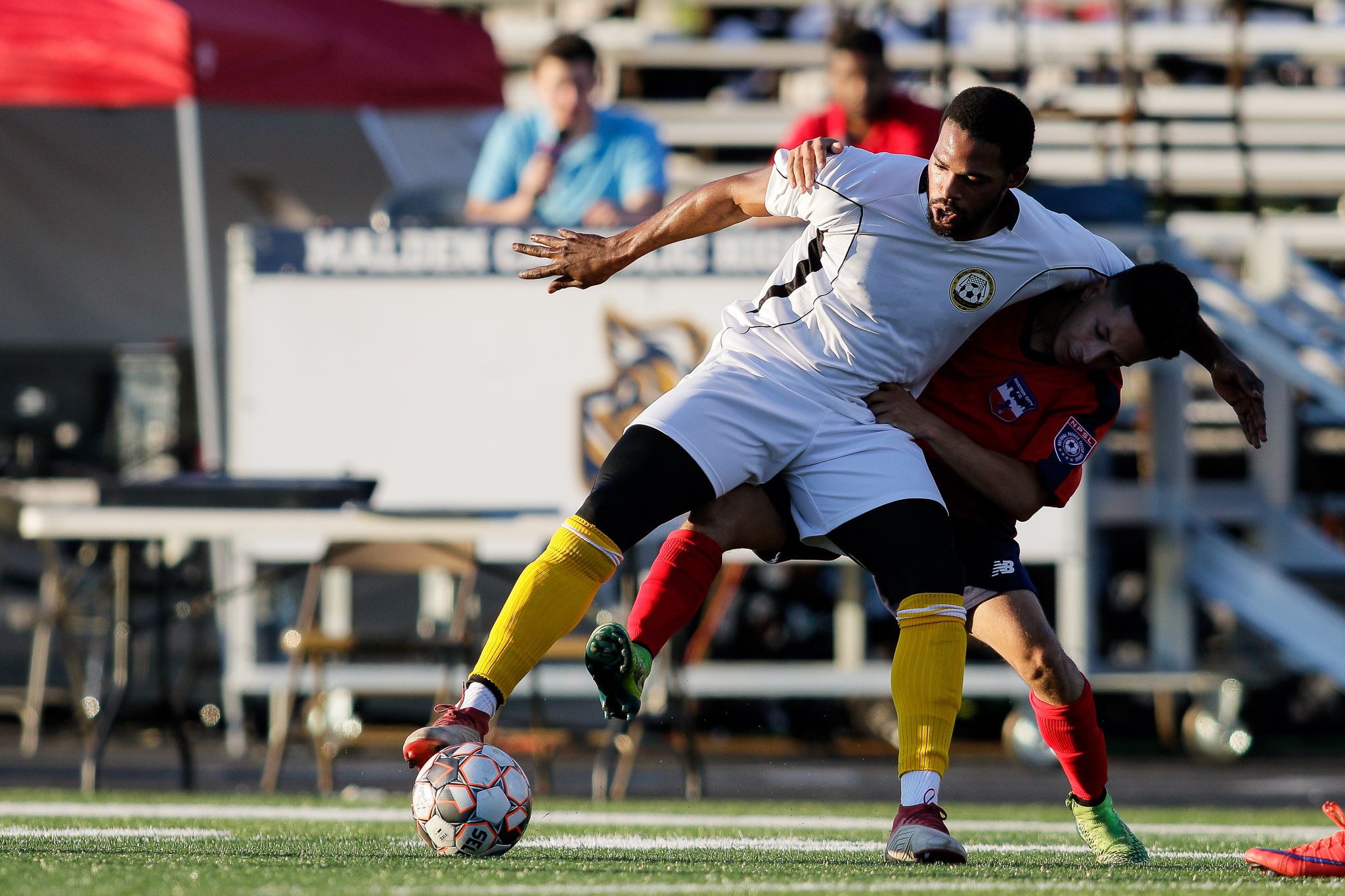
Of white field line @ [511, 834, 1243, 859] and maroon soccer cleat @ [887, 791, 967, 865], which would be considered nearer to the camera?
maroon soccer cleat @ [887, 791, 967, 865]

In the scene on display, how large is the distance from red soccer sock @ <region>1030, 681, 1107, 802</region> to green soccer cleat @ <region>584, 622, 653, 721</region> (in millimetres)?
1099

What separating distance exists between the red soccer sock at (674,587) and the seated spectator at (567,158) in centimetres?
418

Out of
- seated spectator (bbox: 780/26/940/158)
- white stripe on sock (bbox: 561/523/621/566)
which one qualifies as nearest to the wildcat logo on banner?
seated spectator (bbox: 780/26/940/158)

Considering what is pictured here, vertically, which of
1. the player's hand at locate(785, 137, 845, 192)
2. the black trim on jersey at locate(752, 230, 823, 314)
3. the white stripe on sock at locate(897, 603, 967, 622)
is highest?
the player's hand at locate(785, 137, 845, 192)

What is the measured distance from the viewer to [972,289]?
377 cm

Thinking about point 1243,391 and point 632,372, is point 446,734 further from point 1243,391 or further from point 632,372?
point 632,372

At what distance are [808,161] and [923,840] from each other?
1.59 m

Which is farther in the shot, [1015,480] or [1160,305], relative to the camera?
[1015,480]

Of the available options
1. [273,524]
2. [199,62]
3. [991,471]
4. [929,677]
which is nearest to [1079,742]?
[929,677]

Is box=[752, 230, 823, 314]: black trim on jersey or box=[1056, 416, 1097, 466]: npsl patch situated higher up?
box=[752, 230, 823, 314]: black trim on jersey

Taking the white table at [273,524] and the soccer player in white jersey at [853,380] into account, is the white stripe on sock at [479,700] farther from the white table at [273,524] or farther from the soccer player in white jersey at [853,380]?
the white table at [273,524]

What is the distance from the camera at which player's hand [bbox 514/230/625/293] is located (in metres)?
3.83

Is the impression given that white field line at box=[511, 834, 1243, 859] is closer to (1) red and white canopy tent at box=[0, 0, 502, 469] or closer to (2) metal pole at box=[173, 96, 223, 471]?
(2) metal pole at box=[173, 96, 223, 471]

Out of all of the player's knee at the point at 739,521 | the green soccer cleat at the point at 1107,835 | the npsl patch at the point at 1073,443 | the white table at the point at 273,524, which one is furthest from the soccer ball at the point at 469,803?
the white table at the point at 273,524
